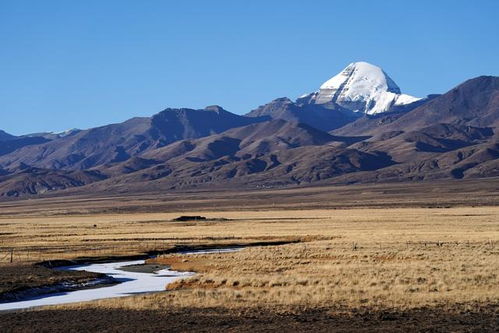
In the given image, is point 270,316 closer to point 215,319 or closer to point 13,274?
point 215,319

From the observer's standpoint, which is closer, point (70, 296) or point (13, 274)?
point (70, 296)

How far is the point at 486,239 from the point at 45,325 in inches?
1897

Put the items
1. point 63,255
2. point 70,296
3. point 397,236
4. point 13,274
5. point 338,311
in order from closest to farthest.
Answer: point 338,311, point 70,296, point 13,274, point 63,255, point 397,236

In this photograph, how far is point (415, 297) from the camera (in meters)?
35.7

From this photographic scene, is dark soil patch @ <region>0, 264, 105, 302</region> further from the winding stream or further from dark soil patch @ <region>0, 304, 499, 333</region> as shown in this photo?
dark soil patch @ <region>0, 304, 499, 333</region>

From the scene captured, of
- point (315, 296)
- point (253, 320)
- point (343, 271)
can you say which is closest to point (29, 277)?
point (343, 271)

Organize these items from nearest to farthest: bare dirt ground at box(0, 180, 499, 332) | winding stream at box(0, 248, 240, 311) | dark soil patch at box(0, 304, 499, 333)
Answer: dark soil patch at box(0, 304, 499, 333), bare dirt ground at box(0, 180, 499, 332), winding stream at box(0, 248, 240, 311)

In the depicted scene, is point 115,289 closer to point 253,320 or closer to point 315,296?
point 315,296

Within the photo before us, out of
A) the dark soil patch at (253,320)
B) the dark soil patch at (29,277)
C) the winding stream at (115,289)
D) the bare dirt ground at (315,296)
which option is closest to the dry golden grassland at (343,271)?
the bare dirt ground at (315,296)

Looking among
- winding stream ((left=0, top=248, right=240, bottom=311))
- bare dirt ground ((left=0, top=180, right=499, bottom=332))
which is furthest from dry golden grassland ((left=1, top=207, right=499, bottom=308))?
winding stream ((left=0, top=248, right=240, bottom=311))

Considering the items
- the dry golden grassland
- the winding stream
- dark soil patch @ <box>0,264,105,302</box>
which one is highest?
dark soil patch @ <box>0,264,105,302</box>

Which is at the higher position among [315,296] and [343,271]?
[315,296]

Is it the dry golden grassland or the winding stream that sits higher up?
the winding stream

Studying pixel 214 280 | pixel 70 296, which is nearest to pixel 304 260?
pixel 214 280
